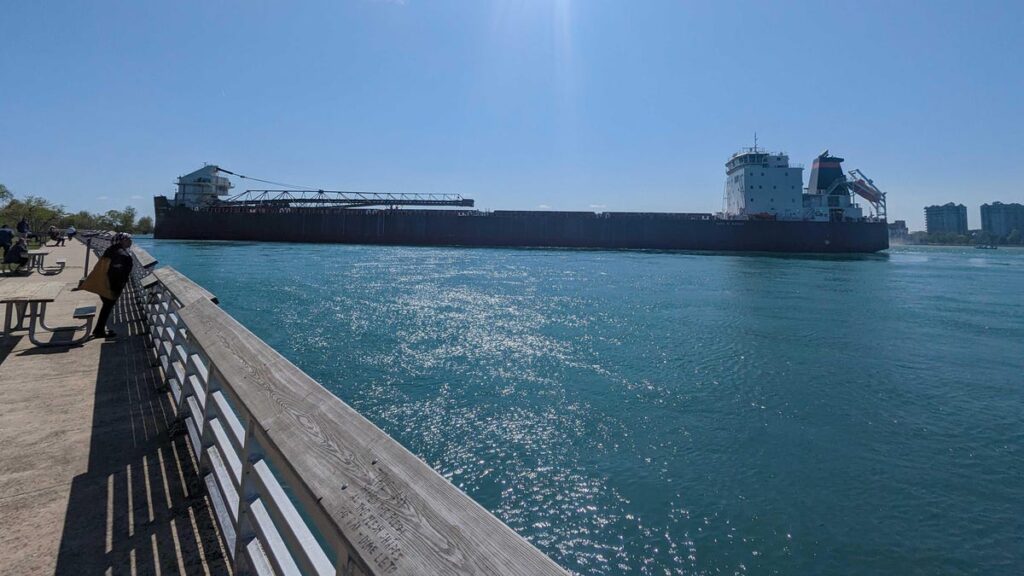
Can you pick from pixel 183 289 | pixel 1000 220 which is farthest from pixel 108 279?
pixel 1000 220

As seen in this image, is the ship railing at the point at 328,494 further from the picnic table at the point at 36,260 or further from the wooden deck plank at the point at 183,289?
the picnic table at the point at 36,260

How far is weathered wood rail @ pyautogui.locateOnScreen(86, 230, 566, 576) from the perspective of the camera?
0.92 metres

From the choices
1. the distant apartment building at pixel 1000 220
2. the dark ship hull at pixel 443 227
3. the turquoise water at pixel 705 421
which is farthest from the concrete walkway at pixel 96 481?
the distant apartment building at pixel 1000 220

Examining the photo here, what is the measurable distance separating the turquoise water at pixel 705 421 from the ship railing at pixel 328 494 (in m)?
2.84

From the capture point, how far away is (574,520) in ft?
14.1

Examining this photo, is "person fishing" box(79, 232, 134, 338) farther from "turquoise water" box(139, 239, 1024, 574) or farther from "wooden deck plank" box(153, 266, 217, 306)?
"turquoise water" box(139, 239, 1024, 574)

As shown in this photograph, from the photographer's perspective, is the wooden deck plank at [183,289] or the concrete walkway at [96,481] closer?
the concrete walkway at [96,481]

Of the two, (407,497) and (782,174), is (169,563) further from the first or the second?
(782,174)

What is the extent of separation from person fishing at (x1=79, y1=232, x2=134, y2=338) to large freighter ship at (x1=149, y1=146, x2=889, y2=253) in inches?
2004

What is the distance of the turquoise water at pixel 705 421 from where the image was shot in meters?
4.12

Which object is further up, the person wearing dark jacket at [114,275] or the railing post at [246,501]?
the person wearing dark jacket at [114,275]

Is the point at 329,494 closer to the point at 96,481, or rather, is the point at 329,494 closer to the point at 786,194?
the point at 96,481

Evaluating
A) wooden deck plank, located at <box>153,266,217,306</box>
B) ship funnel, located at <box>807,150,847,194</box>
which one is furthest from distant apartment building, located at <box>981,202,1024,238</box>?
wooden deck plank, located at <box>153,266,217,306</box>

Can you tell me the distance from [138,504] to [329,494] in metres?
2.04
